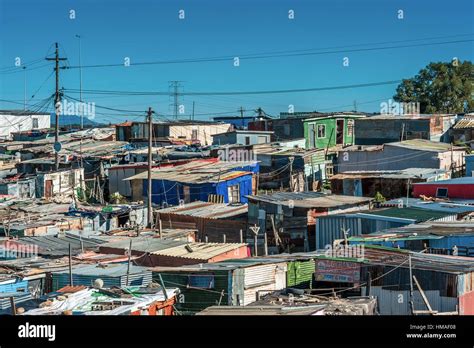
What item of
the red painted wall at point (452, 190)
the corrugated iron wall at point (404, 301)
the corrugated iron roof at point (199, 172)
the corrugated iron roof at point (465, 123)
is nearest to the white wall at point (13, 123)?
the corrugated iron roof at point (199, 172)

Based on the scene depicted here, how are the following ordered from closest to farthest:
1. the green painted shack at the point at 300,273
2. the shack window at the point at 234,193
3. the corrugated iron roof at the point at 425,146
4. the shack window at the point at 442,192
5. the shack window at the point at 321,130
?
the green painted shack at the point at 300,273 < the shack window at the point at 442,192 < the shack window at the point at 234,193 < the corrugated iron roof at the point at 425,146 < the shack window at the point at 321,130

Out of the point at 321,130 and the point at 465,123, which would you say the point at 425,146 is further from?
the point at 321,130

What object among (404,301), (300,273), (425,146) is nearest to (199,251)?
(300,273)

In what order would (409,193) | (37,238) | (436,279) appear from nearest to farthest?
(436,279)
(37,238)
(409,193)

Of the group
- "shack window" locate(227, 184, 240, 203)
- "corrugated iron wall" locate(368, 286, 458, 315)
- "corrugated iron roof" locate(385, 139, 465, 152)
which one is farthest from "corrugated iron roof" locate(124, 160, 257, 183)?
"corrugated iron wall" locate(368, 286, 458, 315)

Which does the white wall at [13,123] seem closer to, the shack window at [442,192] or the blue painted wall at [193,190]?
the blue painted wall at [193,190]
